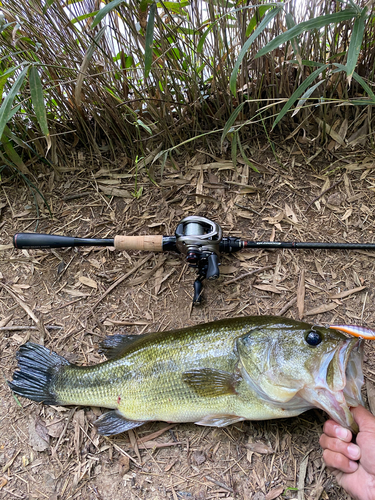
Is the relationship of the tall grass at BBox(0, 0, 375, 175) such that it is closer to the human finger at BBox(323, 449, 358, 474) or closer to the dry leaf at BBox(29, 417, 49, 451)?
the dry leaf at BBox(29, 417, 49, 451)

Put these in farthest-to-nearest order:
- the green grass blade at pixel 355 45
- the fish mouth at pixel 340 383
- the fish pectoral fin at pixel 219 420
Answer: the fish pectoral fin at pixel 219 420, the fish mouth at pixel 340 383, the green grass blade at pixel 355 45

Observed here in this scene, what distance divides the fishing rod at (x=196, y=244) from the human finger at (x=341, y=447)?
52.1 inches

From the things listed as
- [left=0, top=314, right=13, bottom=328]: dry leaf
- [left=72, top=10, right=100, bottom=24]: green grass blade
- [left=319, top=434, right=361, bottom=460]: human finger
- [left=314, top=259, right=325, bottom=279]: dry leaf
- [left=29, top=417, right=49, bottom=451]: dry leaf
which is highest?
[left=72, top=10, right=100, bottom=24]: green grass blade

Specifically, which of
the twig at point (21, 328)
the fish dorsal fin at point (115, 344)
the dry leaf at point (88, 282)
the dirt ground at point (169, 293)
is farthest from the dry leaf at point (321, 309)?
the twig at point (21, 328)

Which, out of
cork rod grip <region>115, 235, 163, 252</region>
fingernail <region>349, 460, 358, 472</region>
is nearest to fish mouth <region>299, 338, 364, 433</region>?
fingernail <region>349, 460, 358, 472</region>

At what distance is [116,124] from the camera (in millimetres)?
3393

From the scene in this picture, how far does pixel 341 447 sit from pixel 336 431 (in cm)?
10

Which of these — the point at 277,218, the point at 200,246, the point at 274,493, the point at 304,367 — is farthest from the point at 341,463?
the point at 277,218

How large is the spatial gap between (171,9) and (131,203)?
1647 millimetres

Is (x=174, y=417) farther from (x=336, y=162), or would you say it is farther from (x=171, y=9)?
(x=171, y=9)

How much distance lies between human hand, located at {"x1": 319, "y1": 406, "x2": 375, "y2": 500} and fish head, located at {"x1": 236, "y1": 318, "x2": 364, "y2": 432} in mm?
78

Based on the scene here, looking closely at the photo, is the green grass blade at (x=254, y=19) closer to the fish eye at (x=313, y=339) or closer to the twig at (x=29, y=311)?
the fish eye at (x=313, y=339)

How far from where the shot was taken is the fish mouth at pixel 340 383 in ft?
7.04

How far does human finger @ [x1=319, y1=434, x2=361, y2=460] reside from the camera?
2271mm
